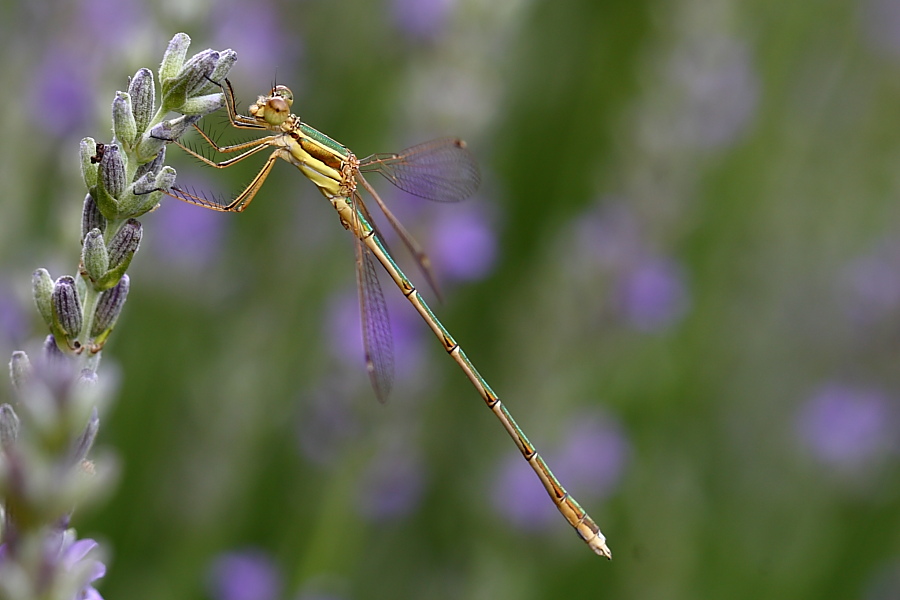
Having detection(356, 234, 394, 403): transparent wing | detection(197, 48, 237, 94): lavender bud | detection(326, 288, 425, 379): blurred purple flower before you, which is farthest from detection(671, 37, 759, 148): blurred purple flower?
detection(197, 48, 237, 94): lavender bud

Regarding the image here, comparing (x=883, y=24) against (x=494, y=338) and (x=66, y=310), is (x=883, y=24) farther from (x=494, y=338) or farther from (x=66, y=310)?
(x=66, y=310)

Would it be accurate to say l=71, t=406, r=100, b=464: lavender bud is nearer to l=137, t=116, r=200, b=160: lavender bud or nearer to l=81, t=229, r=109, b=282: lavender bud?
l=81, t=229, r=109, b=282: lavender bud

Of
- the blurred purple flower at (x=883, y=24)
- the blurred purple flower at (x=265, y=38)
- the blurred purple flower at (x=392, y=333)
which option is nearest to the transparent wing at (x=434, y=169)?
the blurred purple flower at (x=392, y=333)

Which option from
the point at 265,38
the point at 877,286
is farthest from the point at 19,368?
the point at 877,286

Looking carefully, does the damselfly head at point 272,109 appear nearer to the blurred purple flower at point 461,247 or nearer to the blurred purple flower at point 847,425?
the blurred purple flower at point 461,247

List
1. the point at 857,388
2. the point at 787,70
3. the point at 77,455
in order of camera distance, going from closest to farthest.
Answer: the point at 77,455 < the point at 857,388 < the point at 787,70

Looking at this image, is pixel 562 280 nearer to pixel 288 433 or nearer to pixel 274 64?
pixel 288 433

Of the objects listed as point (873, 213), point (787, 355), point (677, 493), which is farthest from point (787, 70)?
point (677, 493)
